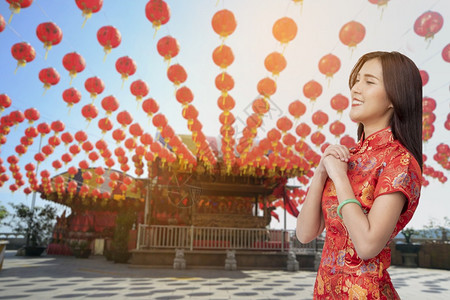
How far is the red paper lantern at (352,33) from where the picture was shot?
246 inches

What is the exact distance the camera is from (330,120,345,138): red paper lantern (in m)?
10.6

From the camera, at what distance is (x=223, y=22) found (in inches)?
236

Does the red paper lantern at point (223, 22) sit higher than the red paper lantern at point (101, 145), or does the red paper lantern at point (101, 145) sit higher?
the red paper lantern at point (223, 22)

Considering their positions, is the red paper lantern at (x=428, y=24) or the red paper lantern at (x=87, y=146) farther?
the red paper lantern at (x=87, y=146)

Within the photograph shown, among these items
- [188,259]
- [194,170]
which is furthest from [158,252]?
[194,170]

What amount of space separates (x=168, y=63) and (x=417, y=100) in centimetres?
651

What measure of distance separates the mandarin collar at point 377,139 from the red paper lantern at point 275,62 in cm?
626

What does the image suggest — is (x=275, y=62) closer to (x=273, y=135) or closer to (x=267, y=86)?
(x=267, y=86)

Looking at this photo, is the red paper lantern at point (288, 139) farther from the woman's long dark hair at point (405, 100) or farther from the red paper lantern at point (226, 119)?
the woman's long dark hair at point (405, 100)

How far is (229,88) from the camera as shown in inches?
309

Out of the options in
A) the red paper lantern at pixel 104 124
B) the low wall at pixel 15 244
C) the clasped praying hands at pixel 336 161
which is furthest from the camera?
the low wall at pixel 15 244

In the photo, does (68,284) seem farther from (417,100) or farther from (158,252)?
(417,100)

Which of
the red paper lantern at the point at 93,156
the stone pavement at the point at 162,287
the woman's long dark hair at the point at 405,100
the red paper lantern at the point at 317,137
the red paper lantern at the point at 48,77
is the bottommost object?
the stone pavement at the point at 162,287

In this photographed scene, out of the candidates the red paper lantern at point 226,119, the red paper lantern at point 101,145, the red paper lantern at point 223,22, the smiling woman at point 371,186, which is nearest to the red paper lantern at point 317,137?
the red paper lantern at point 226,119
